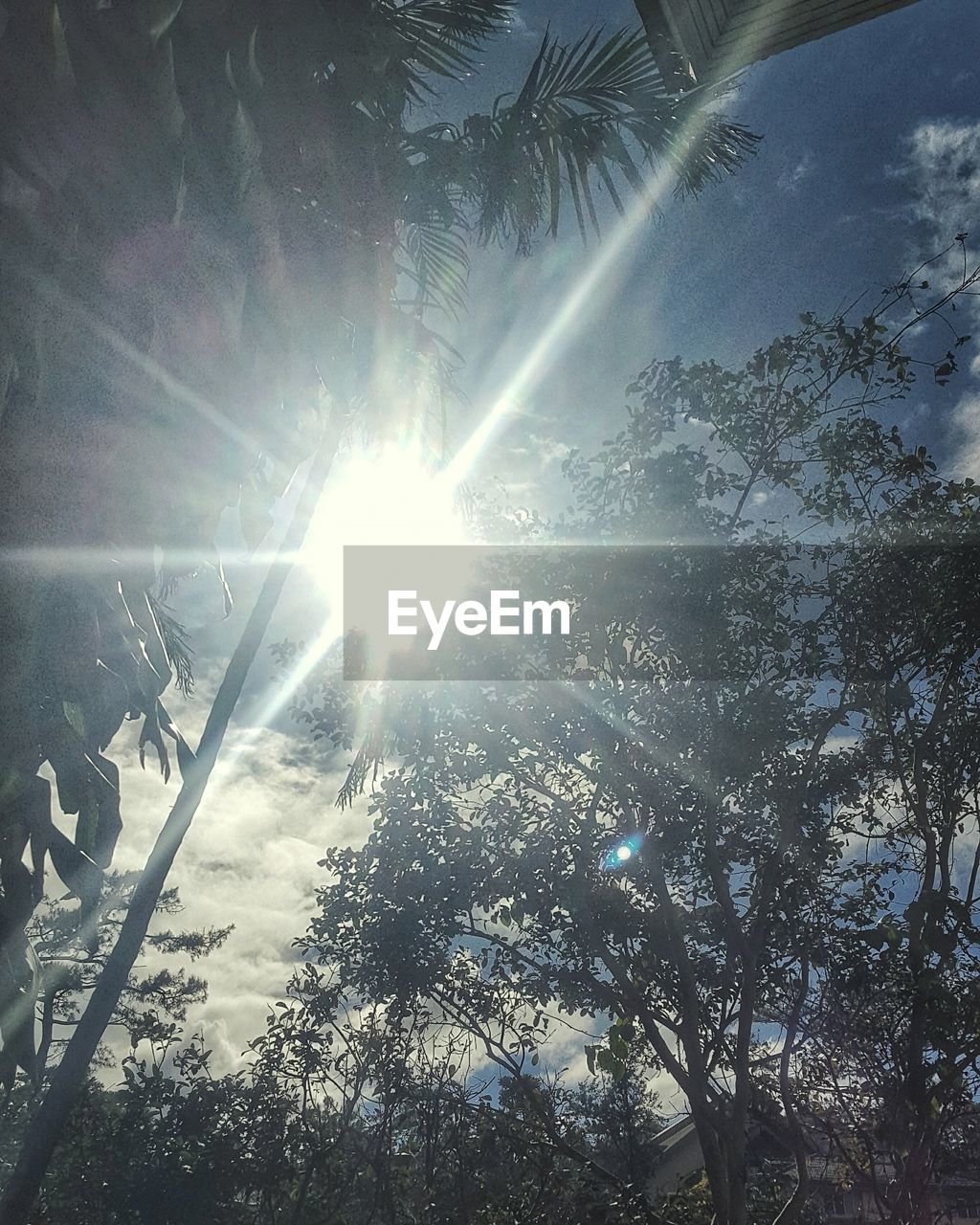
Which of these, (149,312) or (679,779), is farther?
(679,779)

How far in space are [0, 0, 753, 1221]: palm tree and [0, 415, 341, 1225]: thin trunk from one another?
14 millimetres

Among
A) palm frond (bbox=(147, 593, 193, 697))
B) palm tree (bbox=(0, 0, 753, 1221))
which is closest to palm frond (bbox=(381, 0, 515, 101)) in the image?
palm tree (bbox=(0, 0, 753, 1221))

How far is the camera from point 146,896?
3.95 m

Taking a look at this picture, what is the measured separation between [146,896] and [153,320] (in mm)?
2605

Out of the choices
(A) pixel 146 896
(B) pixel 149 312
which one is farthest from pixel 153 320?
(A) pixel 146 896

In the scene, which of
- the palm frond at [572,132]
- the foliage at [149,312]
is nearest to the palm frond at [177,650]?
the foliage at [149,312]

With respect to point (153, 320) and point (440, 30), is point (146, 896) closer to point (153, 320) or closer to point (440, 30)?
point (153, 320)

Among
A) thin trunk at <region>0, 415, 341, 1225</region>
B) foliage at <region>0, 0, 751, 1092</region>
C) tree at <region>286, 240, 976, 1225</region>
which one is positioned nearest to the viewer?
Answer: foliage at <region>0, 0, 751, 1092</region>

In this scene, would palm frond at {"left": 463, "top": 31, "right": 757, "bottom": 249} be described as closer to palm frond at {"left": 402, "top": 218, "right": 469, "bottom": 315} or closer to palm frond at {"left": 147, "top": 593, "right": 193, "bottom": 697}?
palm frond at {"left": 402, "top": 218, "right": 469, "bottom": 315}

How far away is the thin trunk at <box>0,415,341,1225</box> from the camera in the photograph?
324cm

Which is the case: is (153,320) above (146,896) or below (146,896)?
above

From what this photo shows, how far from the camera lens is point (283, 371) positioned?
420 centimetres

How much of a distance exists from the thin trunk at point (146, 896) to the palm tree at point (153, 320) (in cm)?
1

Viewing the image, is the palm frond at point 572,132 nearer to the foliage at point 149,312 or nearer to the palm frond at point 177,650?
the foliage at point 149,312
